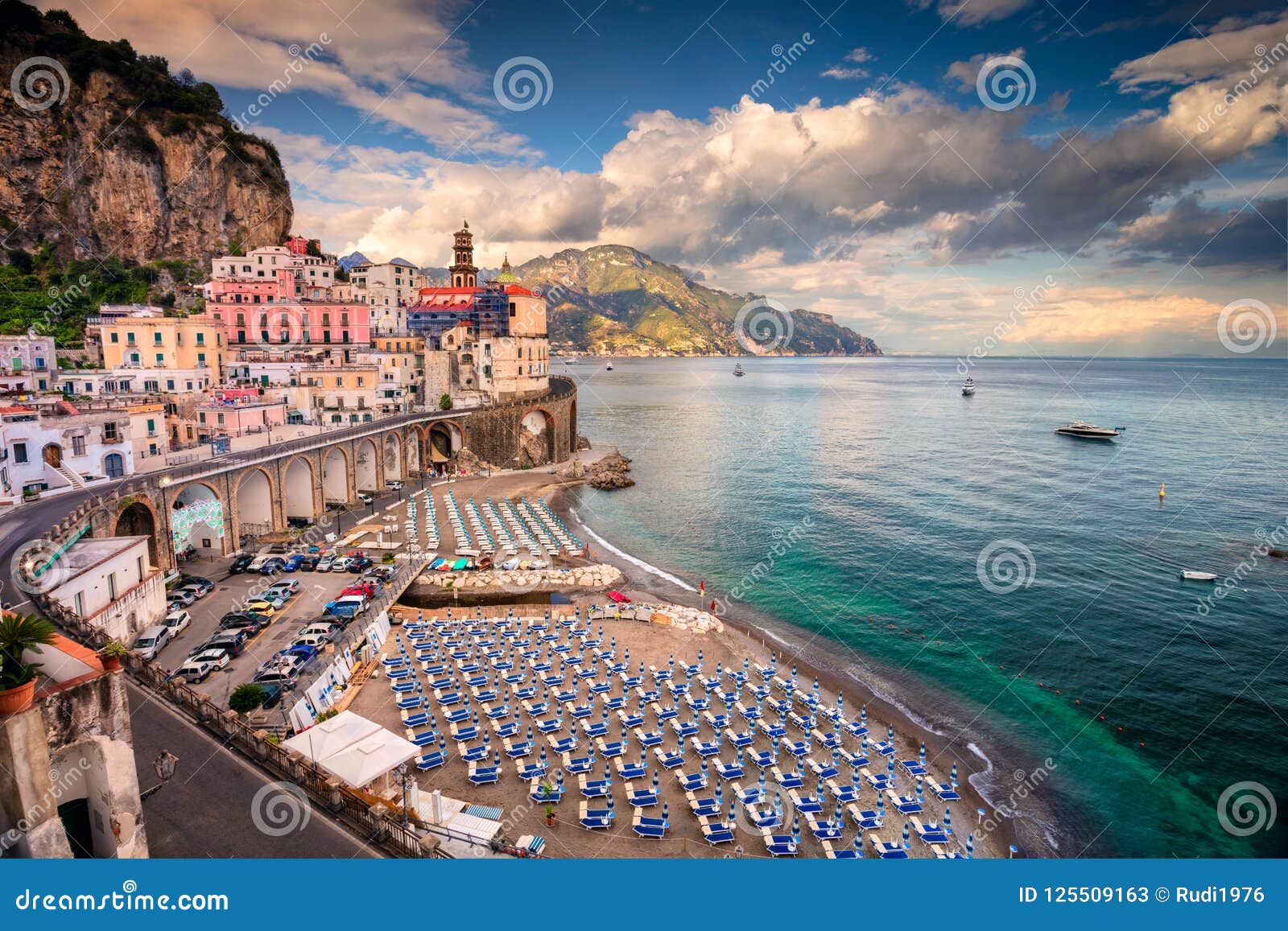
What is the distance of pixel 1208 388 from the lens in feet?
578

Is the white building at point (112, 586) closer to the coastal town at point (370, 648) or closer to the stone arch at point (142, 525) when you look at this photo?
the coastal town at point (370, 648)

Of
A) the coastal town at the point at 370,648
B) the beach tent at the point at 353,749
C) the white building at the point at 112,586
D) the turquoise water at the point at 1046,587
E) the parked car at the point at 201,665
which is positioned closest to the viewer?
the beach tent at the point at 353,749

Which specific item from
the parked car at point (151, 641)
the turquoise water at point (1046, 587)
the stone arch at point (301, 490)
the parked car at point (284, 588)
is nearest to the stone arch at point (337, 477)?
the stone arch at point (301, 490)

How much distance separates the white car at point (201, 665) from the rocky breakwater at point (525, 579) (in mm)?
12793

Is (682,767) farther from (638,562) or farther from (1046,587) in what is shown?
(1046,587)

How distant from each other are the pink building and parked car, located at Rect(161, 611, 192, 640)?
43806 millimetres

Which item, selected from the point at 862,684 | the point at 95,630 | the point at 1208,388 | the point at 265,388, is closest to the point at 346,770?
the point at 95,630

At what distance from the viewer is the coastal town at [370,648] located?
16.5m

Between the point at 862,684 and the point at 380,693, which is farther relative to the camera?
the point at 862,684

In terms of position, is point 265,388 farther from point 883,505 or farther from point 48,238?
point 883,505

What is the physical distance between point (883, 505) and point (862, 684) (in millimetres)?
32746

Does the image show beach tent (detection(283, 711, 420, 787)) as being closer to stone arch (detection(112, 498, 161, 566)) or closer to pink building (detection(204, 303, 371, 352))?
stone arch (detection(112, 498, 161, 566))

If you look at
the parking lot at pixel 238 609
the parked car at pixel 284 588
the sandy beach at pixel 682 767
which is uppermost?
the parked car at pixel 284 588

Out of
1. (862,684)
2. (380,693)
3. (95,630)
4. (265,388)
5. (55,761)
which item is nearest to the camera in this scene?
(55,761)
